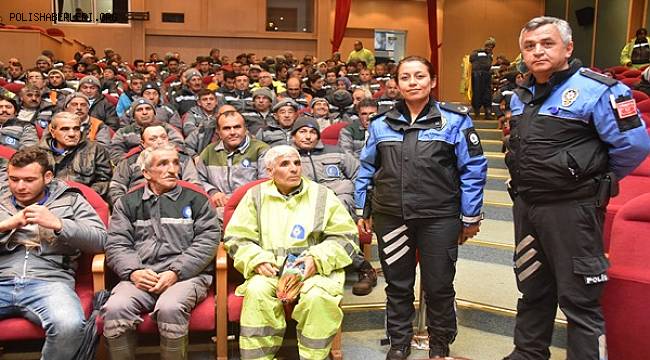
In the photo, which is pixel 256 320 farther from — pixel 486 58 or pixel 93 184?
pixel 486 58

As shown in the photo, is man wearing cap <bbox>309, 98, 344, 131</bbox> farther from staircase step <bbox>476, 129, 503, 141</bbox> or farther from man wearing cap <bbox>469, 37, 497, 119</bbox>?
man wearing cap <bbox>469, 37, 497, 119</bbox>

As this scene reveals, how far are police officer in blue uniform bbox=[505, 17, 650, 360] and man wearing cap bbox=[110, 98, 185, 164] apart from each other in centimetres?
256

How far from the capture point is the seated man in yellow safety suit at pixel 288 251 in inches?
87.4

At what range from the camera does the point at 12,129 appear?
4117 mm

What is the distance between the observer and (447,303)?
88.5 inches

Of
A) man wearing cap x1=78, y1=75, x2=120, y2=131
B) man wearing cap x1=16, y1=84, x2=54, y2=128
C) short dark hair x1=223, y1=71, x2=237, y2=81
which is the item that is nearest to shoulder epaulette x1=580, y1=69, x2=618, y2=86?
man wearing cap x1=16, y1=84, x2=54, y2=128

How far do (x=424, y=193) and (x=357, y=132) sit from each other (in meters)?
2.17

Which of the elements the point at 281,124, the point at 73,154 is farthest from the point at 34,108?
the point at 281,124

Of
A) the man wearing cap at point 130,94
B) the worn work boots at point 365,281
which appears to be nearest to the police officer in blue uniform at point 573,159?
the worn work boots at point 365,281

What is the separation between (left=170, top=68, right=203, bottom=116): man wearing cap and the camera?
19.7 feet

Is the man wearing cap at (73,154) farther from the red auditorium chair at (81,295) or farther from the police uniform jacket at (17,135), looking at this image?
the police uniform jacket at (17,135)

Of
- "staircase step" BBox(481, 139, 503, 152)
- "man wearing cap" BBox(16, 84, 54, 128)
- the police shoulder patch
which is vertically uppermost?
"man wearing cap" BBox(16, 84, 54, 128)

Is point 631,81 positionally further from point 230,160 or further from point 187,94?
point 230,160

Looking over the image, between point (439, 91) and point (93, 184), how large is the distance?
34.4 ft
